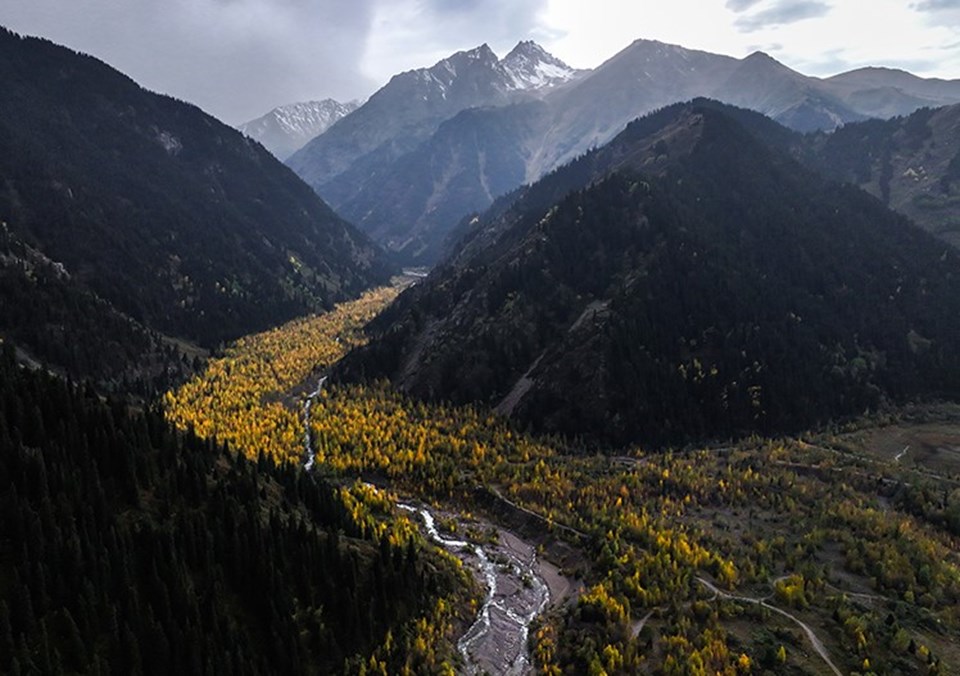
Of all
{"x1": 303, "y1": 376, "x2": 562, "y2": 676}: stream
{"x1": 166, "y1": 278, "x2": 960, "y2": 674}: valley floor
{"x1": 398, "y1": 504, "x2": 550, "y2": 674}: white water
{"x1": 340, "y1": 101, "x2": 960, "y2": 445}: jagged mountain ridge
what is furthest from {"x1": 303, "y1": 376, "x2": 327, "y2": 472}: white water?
{"x1": 398, "y1": 504, "x2": 550, "y2": 674}: white water

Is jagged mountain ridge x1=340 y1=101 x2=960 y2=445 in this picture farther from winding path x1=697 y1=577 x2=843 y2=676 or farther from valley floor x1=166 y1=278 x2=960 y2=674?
winding path x1=697 y1=577 x2=843 y2=676

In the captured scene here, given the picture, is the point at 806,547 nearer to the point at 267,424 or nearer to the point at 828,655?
the point at 828,655

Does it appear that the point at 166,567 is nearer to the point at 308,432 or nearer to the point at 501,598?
the point at 501,598

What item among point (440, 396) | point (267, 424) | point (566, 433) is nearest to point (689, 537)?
point (566, 433)

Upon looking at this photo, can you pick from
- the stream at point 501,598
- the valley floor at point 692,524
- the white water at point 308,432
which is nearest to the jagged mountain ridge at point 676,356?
the valley floor at point 692,524

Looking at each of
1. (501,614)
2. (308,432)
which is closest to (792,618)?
(501,614)
